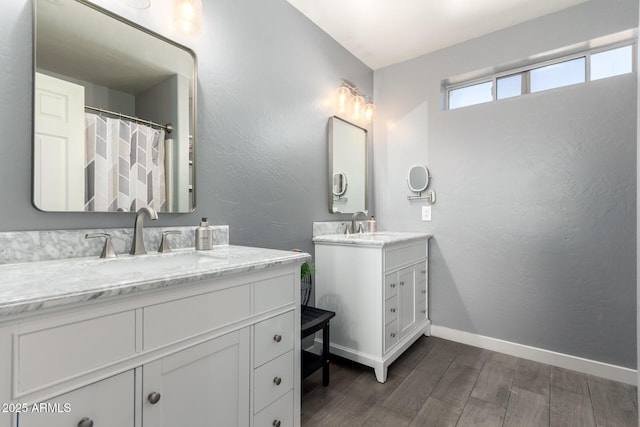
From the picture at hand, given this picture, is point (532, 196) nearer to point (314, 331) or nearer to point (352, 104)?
point (352, 104)

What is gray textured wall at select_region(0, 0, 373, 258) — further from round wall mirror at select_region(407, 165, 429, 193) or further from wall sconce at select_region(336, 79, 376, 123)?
round wall mirror at select_region(407, 165, 429, 193)

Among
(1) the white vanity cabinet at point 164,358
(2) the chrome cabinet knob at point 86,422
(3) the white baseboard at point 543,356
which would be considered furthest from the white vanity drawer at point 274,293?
(3) the white baseboard at point 543,356

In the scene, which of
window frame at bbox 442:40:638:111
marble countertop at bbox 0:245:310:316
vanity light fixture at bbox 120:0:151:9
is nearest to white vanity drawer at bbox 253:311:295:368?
marble countertop at bbox 0:245:310:316

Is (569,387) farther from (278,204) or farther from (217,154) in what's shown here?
(217,154)

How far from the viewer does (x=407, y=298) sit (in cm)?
218

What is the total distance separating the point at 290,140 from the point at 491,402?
1.93 meters

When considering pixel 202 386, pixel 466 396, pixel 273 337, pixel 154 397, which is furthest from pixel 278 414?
pixel 466 396

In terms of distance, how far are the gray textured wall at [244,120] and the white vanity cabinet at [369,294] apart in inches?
10.1

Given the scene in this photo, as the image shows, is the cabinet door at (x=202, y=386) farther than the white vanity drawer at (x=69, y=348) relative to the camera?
Yes

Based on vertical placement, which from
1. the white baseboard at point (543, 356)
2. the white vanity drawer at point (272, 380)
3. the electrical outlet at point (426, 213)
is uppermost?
the electrical outlet at point (426, 213)

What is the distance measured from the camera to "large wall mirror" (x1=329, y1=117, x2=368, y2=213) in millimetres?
2361

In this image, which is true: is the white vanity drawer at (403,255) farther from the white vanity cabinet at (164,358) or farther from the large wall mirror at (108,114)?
the large wall mirror at (108,114)

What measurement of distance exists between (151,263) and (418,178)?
7.05ft

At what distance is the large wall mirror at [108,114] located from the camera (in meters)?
1.07
